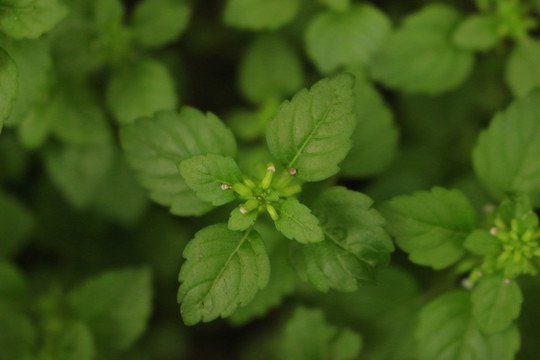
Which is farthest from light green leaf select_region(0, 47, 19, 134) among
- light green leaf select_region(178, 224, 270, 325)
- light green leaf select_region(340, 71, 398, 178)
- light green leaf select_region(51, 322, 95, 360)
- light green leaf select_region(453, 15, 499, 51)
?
light green leaf select_region(453, 15, 499, 51)

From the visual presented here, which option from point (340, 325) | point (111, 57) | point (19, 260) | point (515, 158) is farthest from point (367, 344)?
point (19, 260)

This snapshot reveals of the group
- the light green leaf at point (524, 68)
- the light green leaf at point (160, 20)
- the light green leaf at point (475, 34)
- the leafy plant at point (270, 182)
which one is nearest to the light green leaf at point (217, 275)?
the leafy plant at point (270, 182)

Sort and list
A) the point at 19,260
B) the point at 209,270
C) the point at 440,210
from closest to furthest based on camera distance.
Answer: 1. the point at 209,270
2. the point at 440,210
3. the point at 19,260

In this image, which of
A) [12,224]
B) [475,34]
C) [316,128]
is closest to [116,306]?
[12,224]

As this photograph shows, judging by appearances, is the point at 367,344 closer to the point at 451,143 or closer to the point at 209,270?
the point at 209,270

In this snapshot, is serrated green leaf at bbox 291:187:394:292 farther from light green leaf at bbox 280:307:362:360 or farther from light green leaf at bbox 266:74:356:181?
light green leaf at bbox 280:307:362:360
